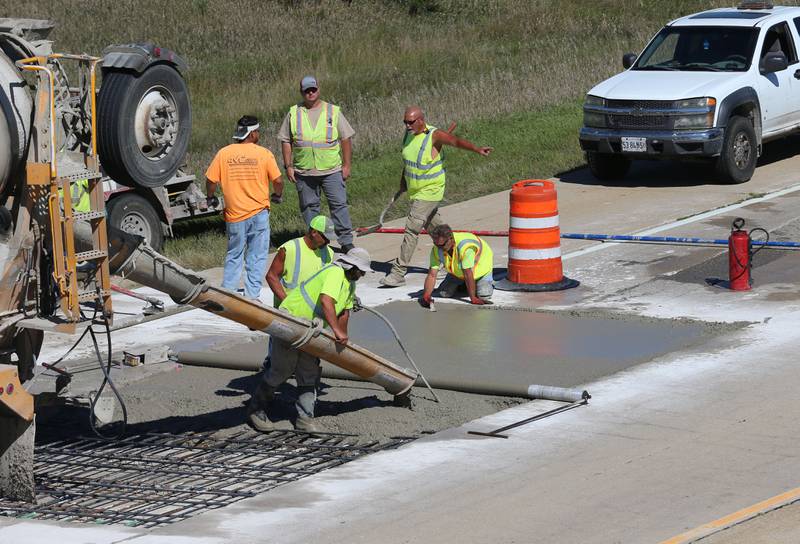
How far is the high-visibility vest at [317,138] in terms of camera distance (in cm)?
1496

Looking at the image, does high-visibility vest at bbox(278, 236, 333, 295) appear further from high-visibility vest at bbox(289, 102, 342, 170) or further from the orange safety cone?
high-visibility vest at bbox(289, 102, 342, 170)

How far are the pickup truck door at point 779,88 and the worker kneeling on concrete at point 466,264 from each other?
7.01m

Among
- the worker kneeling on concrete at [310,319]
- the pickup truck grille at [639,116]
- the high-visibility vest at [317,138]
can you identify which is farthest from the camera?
the pickup truck grille at [639,116]

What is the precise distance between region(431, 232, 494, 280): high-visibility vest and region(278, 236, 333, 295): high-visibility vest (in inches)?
115

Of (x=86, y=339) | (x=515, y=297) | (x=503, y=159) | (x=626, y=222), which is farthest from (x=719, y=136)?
(x=86, y=339)

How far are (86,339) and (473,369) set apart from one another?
406 centimetres

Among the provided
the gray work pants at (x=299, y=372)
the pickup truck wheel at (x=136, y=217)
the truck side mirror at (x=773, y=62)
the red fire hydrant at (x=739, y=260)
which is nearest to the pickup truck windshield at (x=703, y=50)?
the truck side mirror at (x=773, y=62)

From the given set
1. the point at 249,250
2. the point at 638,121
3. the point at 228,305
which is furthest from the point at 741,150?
the point at 228,305

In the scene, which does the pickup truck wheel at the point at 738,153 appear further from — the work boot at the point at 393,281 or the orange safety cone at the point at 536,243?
the work boot at the point at 393,281

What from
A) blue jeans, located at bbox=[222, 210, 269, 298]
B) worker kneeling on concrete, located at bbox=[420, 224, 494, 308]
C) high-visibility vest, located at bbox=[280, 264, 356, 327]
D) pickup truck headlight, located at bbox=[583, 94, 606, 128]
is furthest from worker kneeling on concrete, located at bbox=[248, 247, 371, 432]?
pickup truck headlight, located at bbox=[583, 94, 606, 128]

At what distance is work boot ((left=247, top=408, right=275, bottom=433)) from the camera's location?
10.5 metres

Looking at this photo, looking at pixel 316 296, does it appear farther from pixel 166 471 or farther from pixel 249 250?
pixel 249 250

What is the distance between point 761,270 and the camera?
14516mm

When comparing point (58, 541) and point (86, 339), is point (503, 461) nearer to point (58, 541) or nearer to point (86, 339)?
point (58, 541)
